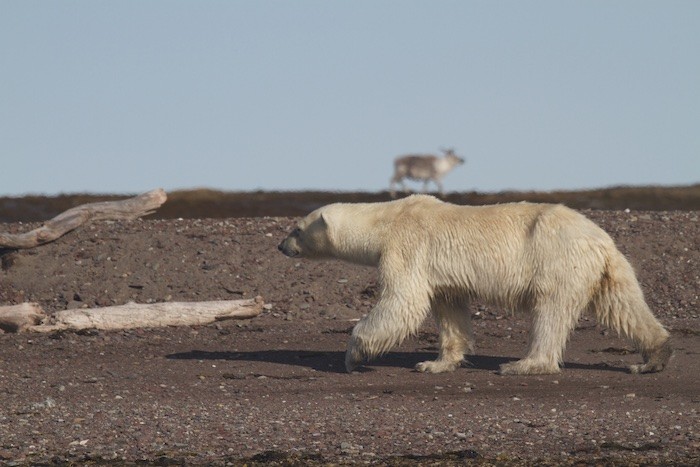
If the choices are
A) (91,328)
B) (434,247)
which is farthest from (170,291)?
(434,247)

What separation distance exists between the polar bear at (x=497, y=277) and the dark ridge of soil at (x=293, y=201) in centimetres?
1701

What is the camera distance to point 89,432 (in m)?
9.68

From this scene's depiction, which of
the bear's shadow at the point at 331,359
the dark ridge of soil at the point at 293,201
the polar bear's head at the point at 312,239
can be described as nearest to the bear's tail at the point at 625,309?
the bear's shadow at the point at 331,359

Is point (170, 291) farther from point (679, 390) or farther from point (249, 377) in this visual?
point (679, 390)

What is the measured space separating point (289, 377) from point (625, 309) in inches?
136

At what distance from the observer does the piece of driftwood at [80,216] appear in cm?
2009

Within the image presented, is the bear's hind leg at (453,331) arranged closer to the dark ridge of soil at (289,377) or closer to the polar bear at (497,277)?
the polar bear at (497,277)

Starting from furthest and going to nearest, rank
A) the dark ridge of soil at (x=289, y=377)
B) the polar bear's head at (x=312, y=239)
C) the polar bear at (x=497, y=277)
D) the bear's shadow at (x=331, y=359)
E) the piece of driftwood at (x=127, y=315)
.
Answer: the piece of driftwood at (x=127, y=315), the polar bear's head at (x=312, y=239), the bear's shadow at (x=331, y=359), the polar bear at (x=497, y=277), the dark ridge of soil at (x=289, y=377)

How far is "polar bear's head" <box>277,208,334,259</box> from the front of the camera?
1321 cm

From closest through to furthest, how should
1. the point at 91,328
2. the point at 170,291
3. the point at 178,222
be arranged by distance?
the point at 91,328, the point at 170,291, the point at 178,222

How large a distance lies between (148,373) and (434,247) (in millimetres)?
3375

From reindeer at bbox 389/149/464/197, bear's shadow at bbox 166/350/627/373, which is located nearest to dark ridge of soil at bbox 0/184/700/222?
reindeer at bbox 389/149/464/197

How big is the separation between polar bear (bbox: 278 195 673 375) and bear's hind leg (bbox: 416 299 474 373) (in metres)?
0.01

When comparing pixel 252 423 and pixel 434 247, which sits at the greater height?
pixel 434 247
